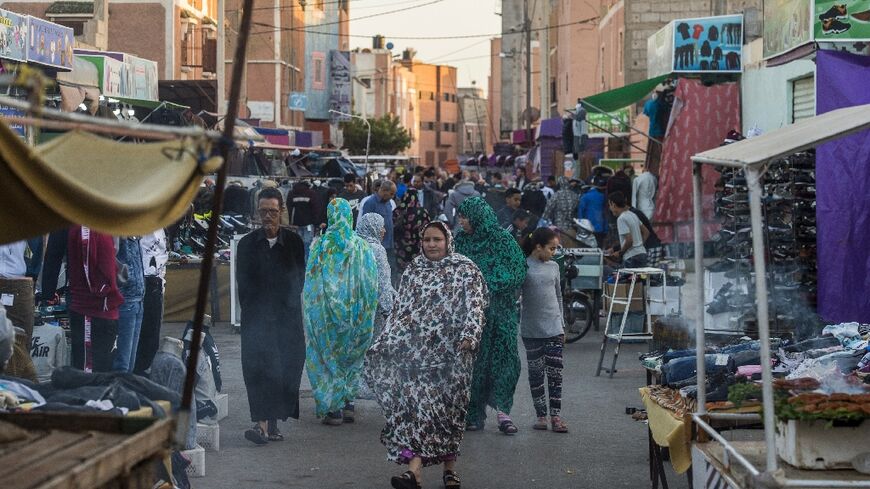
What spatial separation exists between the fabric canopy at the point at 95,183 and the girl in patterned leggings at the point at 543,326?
223 inches

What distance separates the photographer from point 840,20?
12258 mm

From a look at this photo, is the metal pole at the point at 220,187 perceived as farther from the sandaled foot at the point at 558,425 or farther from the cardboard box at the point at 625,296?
the cardboard box at the point at 625,296

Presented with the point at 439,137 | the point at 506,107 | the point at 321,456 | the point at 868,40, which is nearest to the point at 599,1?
the point at 868,40

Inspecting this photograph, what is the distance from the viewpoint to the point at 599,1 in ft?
138

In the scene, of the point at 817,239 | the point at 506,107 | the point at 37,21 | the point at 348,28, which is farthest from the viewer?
the point at 348,28

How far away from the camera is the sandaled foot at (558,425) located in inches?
377

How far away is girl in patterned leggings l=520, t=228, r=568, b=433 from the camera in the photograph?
9695mm

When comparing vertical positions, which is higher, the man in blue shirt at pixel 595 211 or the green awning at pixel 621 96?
the green awning at pixel 621 96

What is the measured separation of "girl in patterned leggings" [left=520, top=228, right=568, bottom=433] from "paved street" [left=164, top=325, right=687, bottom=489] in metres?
0.27

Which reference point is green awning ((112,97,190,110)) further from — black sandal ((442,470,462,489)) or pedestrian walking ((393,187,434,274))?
black sandal ((442,470,462,489))

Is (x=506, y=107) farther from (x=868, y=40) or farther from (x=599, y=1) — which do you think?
(x=868, y=40)

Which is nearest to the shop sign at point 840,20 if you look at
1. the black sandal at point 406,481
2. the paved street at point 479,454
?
the paved street at point 479,454

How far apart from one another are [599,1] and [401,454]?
1411 inches

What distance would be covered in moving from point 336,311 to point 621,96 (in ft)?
32.9
